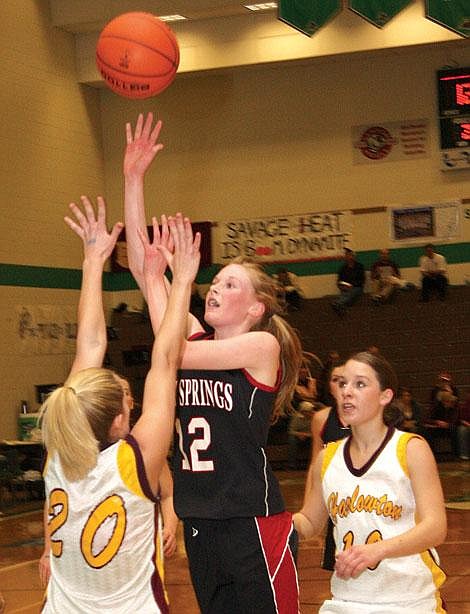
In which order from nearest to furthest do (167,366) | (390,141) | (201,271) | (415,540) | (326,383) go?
(167,366) < (415,540) < (326,383) < (390,141) < (201,271)

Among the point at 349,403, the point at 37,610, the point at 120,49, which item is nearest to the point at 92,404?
the point at 349,403

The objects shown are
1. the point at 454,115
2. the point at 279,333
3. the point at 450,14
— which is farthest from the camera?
the point at 454,115

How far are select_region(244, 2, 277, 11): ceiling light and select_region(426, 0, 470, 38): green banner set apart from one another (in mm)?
A: 3733

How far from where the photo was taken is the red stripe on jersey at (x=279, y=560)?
11.0 ft

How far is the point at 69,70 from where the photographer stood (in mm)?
17984

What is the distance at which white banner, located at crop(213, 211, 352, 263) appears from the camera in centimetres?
1816

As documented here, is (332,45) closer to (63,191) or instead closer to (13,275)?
(63,191)

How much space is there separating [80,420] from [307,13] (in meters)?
12.2

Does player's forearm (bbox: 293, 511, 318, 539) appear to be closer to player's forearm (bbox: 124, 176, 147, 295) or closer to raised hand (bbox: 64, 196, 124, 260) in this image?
player's forearm (bbox: 124, 176, 147, 295)

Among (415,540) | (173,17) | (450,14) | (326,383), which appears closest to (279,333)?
(415,540)

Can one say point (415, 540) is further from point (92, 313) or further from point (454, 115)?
point (454, 115)

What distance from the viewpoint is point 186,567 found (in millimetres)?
7488

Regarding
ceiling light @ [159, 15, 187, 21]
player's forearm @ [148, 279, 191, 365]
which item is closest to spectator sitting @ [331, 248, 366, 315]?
ceiling light @ [159, 15, 187, 21]

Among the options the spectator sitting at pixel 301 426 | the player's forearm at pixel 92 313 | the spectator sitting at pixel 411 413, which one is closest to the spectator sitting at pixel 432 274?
the spectator sitting at pixel 411 413
